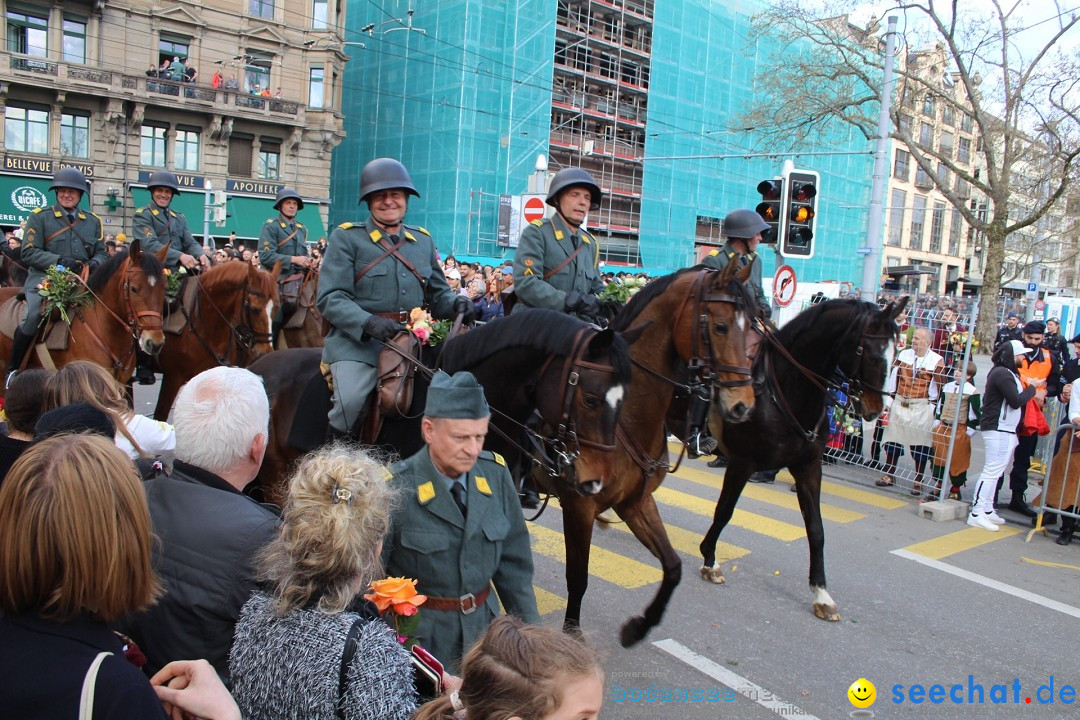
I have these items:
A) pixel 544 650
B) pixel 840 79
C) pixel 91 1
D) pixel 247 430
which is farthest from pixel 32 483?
pixel 91 1

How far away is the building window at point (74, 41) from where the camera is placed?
3356 centimetres

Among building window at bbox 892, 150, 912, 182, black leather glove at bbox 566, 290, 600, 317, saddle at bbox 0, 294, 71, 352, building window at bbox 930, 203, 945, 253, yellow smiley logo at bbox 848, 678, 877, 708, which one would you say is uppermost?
building window at bbox 892, 150, 912, 182

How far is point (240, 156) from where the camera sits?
37.9m

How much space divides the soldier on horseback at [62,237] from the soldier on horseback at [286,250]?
2.51m

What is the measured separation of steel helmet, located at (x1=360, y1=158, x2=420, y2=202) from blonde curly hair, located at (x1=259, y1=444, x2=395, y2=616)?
3103 millimetres

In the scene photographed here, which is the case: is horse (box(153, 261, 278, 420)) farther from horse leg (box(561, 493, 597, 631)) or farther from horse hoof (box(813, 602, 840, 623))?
horse hoof (box(813, 602, 840, 623))

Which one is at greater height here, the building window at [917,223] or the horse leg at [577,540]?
the building window at [917,223]

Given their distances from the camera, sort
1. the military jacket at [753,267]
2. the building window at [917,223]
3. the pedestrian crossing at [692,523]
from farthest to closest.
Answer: the building window at [917,223] → the military jacket at [753,267] → the pedestrian crossing at [692,523]

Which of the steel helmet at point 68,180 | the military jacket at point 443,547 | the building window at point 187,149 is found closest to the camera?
the military jacket at point 443,547

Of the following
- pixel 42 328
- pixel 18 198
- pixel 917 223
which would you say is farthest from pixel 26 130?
pixel 917 223

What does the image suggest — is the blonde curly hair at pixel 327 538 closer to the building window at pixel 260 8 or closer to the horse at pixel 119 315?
the horse at pixel 119 315

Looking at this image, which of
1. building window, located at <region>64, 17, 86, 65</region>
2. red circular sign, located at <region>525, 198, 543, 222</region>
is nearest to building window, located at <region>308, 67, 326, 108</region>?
building window, located at <region>64, 17, 86, 65</region>

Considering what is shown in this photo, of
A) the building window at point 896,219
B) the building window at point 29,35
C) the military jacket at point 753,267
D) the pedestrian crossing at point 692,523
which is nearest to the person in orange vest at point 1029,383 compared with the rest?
the pedestrian crossing at point 692,523

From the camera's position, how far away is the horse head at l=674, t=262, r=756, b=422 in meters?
5.34
